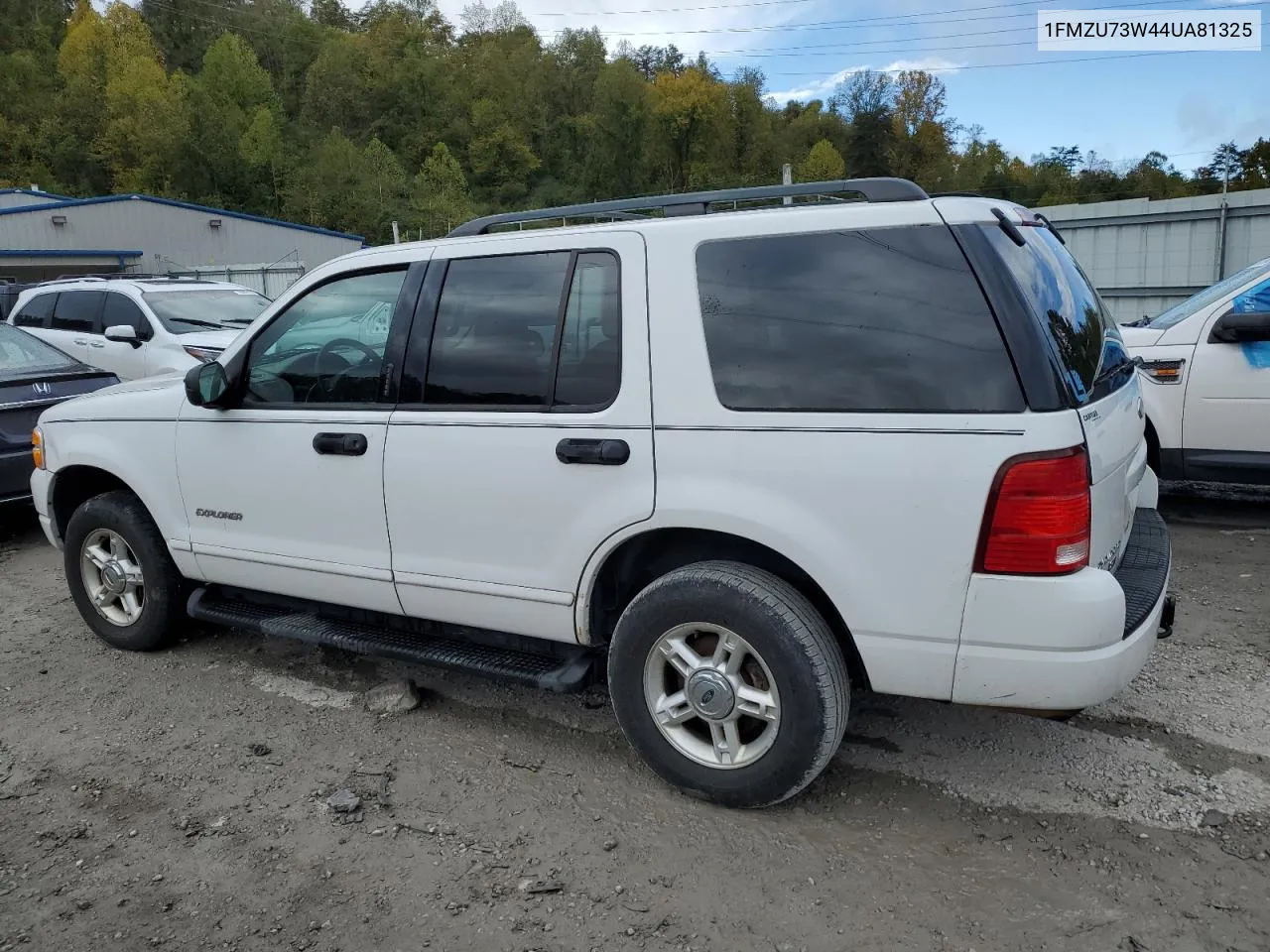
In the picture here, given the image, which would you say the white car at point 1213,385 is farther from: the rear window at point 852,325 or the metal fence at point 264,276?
the metal fence at point 264,276

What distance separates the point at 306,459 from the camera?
3.89 meters

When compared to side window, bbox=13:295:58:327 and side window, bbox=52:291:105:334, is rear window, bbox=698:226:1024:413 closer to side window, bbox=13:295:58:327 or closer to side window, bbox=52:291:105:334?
side window, bbox=52:291:105:334

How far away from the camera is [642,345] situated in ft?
10.4

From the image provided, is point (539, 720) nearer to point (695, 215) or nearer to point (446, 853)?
point (446, 853)

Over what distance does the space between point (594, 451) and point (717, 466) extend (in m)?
0.43

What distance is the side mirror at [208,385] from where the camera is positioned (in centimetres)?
407

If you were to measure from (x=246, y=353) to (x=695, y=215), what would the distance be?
210cm

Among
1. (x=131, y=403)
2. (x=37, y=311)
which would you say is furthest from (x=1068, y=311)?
(x=37, y=311)

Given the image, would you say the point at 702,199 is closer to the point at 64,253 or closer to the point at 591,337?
the point at 591,337

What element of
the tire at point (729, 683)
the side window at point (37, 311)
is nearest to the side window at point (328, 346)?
the tire at point (729, 683)

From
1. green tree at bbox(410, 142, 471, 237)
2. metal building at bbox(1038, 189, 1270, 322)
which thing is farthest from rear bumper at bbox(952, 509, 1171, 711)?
green tree at bbox(410, 142, 471, 237)

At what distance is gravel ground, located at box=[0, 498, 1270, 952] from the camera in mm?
2658

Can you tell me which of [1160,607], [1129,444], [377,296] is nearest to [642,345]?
[377,296]

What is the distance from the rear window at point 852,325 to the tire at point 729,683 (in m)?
0.62
